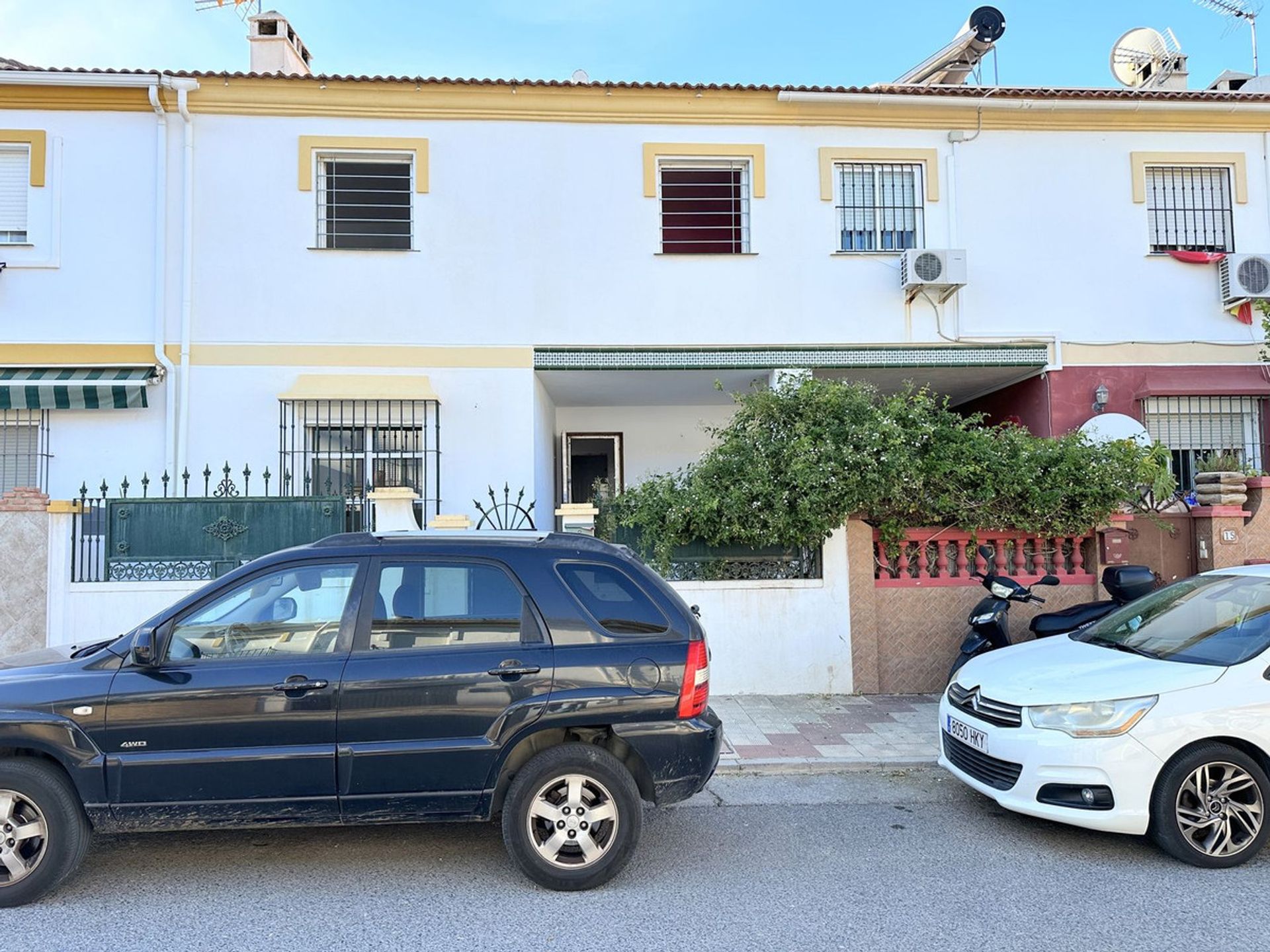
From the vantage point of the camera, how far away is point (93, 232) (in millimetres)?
10070

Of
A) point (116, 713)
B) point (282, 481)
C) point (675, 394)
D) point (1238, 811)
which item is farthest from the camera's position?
point (675, 394)

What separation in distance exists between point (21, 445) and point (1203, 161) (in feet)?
50.4

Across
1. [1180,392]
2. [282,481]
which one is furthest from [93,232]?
[1180,392]

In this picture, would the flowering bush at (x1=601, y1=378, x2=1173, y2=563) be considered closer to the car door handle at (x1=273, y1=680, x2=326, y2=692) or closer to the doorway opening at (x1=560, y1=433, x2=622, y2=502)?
the car door handle at (x1=273, y1=680, x2=326, y2=692)

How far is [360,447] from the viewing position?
10.4 metres

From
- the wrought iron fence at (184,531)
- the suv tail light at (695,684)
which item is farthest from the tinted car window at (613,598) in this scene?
the wrought iron fence at (184,531)

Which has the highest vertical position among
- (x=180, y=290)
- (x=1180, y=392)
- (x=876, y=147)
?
(x=876, y=147)

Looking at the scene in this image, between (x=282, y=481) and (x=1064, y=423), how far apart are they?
9.82 metres

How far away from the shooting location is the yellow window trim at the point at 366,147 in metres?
10.3

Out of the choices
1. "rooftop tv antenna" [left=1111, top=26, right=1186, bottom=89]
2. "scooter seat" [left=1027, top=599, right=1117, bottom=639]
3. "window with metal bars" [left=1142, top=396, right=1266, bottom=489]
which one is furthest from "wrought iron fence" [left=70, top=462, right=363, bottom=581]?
"rooftop tv antenna" [left=1111, top=26, right=1186, bottom=89]

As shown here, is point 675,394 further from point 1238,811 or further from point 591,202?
point 1238,811

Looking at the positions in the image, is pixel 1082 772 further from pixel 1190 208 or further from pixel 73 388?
pixel 73 388

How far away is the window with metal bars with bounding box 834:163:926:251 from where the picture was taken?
1100cm

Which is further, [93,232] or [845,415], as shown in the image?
[93,232]
